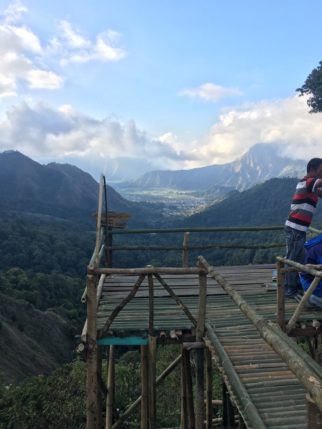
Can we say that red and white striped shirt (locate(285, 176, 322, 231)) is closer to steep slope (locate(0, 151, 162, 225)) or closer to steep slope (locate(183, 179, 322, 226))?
steep slope (locate(183, 179, 322, 226))

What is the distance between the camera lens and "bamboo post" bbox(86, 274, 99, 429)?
5004 millimetres

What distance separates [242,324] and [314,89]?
45.2 meters

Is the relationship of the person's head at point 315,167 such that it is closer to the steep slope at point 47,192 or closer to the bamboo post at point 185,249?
the bamboo post at point 185,249

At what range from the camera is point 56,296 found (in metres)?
53.7

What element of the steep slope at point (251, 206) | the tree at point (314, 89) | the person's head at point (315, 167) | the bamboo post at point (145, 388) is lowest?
the steep slope at point (251, 206)

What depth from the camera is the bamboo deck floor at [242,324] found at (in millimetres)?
4059

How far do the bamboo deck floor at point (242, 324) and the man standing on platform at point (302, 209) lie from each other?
862mm

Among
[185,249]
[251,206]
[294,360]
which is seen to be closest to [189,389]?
[185,249]

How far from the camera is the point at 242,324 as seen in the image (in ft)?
19.8

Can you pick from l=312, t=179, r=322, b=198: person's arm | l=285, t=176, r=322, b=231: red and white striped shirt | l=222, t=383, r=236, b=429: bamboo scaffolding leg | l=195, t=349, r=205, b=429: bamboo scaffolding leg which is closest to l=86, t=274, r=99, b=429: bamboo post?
l=195, t=349, r=205, b=429: bamboo scaffolding leg

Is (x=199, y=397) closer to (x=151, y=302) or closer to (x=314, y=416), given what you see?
(x=151, y=302)

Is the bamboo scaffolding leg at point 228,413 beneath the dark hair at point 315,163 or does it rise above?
beneath

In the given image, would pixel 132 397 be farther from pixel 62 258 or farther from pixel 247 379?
pixel 62 258

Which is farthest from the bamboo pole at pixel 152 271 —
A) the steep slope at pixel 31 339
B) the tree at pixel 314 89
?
the tree at pixel 314 89
